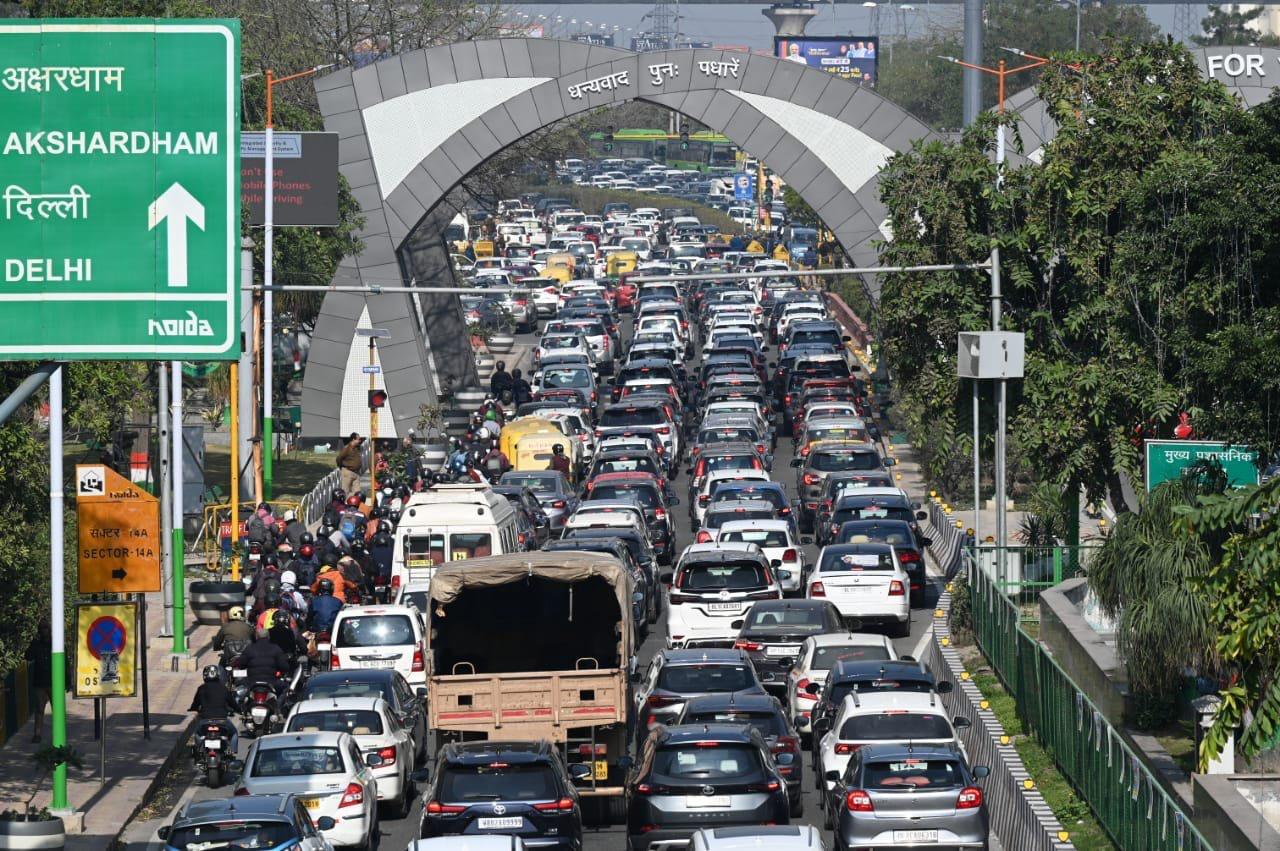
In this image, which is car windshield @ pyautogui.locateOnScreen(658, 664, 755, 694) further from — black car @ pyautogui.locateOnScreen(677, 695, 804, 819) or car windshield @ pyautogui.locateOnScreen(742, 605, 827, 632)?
car windshield @ pyautogui.locateOnScreen(742, 605, 827, 632)

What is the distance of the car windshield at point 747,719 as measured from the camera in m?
22.9

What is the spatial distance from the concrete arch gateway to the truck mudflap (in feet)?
121

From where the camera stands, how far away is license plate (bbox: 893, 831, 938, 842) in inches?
779

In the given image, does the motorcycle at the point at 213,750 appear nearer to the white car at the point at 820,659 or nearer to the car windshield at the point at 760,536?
the white car at the point at 820,659

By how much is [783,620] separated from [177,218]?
1390 cm

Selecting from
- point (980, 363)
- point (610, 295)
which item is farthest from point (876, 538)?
point (610, 295)

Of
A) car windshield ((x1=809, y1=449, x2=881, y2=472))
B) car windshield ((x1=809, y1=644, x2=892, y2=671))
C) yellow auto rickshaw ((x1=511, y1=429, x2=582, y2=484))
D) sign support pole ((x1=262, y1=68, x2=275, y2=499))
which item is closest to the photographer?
car windshield ((x1=809, y1=644, x2=892, y2=671))

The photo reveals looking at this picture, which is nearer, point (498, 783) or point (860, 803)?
point (498, 783)

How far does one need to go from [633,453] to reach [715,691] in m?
20.6

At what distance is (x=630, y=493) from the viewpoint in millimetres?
40938

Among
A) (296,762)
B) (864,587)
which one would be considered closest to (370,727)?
(296,762)

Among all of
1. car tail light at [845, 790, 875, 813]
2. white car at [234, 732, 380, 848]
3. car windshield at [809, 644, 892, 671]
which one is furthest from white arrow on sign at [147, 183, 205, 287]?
car windshield at [809, 644, 892, 671]

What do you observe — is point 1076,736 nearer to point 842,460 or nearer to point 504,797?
point 504,797

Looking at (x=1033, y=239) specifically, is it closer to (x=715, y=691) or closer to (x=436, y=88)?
(x=715, y=691)
